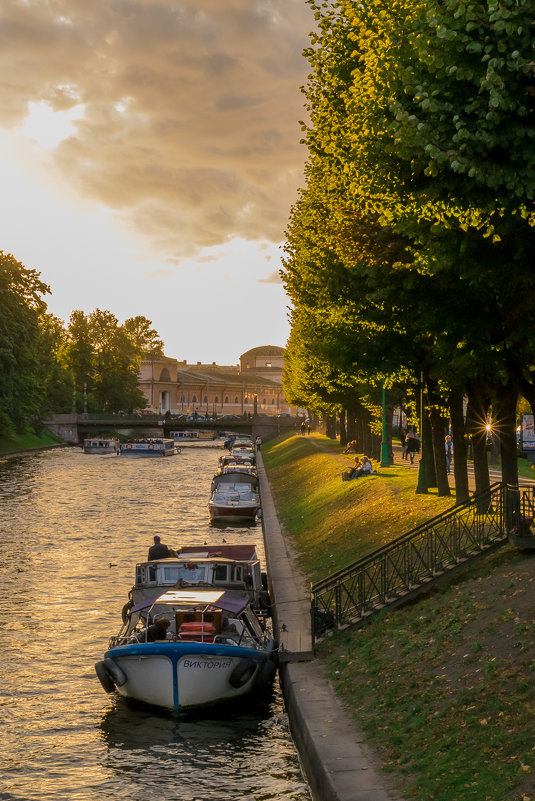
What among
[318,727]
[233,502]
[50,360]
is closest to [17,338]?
[50,360]

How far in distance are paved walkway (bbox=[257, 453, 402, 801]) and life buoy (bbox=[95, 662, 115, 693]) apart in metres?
3.31

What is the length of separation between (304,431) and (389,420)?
231 ft

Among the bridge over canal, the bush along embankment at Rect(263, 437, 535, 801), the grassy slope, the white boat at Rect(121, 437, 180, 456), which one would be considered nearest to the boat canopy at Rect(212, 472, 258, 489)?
the bush along embankment at Rect(263, 437, 535, 801)

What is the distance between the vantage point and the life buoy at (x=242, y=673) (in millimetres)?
19109

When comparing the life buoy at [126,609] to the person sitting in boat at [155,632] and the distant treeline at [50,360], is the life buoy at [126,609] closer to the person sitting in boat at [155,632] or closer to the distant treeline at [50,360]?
the person sitting in boat at [155,632]

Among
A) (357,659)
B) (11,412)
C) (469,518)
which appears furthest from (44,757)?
(11,412)

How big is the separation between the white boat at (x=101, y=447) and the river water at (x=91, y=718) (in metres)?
81.2

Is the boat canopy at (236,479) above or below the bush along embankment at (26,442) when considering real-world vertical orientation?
below

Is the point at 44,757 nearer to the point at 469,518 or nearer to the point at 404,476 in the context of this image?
the point at 469,518

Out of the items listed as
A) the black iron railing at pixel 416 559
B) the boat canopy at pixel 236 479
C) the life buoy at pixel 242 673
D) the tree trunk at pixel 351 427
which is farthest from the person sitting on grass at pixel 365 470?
the tree trunk at pixel 351 427

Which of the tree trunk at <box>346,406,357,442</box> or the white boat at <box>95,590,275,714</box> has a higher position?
the tree trunk at <box>346,406,357,442</box>

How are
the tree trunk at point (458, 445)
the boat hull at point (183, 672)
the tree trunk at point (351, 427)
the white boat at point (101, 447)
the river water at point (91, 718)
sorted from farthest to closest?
the white boat at point (101, 447)
the tree trunk at point (351, 427)
the tree trunk at point (458, 445)
the boat hull at point (183, 672)
the river water at point (91, 718)

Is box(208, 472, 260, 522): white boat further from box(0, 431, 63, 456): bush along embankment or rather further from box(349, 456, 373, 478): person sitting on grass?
box(0, 431, 63, 456): bush along embankment

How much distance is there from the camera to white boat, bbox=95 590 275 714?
61.8ft
